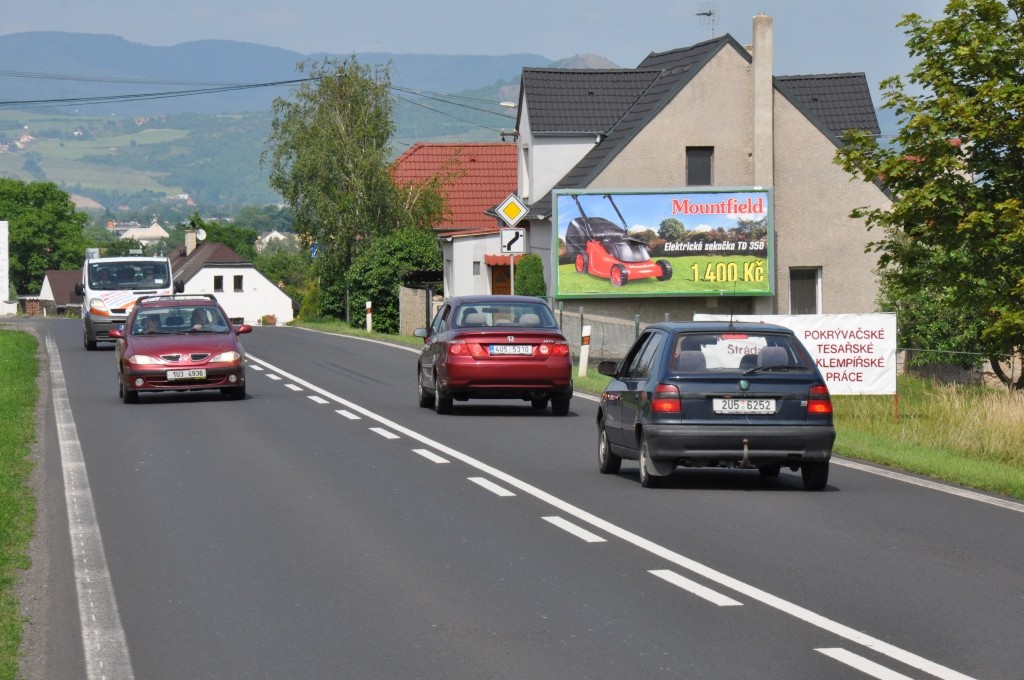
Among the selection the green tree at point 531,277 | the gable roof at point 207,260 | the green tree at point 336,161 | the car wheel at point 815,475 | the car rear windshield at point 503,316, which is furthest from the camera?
the gable roof at point 207,260

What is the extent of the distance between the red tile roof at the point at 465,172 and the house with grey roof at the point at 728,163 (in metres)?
18.9

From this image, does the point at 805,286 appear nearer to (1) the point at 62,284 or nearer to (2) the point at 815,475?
(2) the point at 815,475

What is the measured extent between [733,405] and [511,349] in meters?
8.01

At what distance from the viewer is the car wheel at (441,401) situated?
21328mm

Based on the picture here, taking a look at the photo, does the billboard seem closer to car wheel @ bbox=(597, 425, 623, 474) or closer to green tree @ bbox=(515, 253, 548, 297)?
green tree @ bbox=(515, 253, 548, 297)

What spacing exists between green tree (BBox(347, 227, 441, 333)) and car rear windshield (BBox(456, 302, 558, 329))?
38331mm

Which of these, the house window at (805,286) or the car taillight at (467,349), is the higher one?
the house window at (805,286)

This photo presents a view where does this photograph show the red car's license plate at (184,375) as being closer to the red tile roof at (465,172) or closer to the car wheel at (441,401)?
the car wheel at (441,401)

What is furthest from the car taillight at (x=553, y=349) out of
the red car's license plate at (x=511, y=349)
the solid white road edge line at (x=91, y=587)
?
the solid white road edge line at (x=91, y=587)

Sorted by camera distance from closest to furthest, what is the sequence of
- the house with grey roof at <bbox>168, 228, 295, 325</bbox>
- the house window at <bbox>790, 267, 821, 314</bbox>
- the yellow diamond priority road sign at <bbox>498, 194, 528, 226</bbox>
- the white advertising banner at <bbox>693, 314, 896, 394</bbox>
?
the white advertising banner at <bbox>693, 314, 896, 394</bbox> < the yellow diamond priority road sign at <bbox>498, 194, 528, 226</bbox> < the house window at <bbox>790, 267, 821, 314</bbox> < the house with grey roof at <bbox>168, 228, 295, 325</bbox>

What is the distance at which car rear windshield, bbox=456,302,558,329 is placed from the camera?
70.9 feet

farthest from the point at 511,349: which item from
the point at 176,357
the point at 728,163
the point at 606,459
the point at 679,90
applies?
the point at 728,163

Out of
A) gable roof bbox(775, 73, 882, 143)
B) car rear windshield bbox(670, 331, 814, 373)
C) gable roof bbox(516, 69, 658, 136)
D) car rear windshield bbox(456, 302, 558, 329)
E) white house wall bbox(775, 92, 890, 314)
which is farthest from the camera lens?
gable roof bbox(775, 73, 882, 143)

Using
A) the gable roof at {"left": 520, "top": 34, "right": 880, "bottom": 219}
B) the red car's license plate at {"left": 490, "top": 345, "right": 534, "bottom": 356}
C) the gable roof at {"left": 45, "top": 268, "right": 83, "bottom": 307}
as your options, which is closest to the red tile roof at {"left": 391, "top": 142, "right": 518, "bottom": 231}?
the gable roof at {"left": 520, "top": 34, "right": 880, "bottom": 219}
